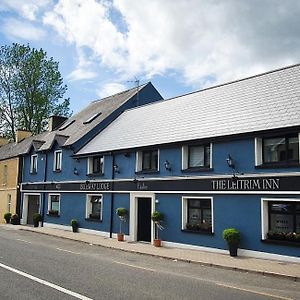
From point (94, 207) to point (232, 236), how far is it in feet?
39.7

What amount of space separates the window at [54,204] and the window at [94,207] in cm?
456

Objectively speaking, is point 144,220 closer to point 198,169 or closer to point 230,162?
point 198,169

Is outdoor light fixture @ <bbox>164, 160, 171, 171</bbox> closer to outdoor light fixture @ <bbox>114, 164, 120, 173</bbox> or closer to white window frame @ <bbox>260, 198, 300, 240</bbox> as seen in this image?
outdoor light fixture @ <bbox>114, 164, 120, 173</bbox>

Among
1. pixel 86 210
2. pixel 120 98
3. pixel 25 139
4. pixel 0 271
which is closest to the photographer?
pixel 0 271

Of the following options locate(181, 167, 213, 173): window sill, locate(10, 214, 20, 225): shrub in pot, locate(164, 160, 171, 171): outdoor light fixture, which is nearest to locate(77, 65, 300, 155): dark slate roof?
locate(164, 160, 171, 171): outdoor light fixture

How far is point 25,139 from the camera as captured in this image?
4125cm

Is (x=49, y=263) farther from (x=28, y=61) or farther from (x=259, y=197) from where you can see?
(x=28, y=61)

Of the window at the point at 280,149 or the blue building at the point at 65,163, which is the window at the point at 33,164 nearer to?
the blue building at the point at 65,163

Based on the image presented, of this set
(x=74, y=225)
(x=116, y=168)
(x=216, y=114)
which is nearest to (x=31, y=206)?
(x=74, y=225)

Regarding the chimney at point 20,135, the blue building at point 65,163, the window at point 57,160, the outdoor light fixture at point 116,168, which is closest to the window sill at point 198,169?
the outdoor light fixture at point 116,168

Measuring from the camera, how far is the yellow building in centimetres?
3600

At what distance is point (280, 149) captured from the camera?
16.0 metres

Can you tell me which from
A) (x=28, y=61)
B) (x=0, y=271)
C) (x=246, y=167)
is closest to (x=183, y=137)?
(x=246, y=167)

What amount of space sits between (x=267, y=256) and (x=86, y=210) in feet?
45.2
